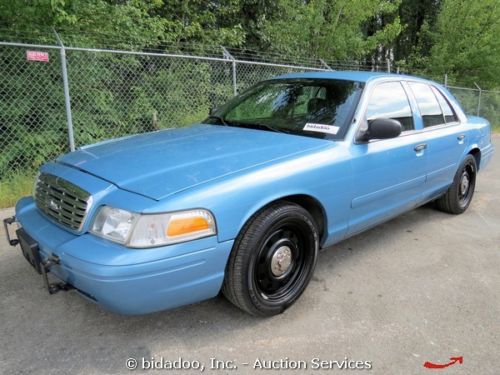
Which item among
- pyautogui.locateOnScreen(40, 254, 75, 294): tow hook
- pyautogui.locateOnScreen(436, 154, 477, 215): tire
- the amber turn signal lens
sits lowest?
pyautogui.locateOnScreen(436, 154, 477, 215): tire

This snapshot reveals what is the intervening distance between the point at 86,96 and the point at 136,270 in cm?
489

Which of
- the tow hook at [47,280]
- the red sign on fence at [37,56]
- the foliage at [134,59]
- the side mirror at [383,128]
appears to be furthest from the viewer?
the foliage at [134,59]

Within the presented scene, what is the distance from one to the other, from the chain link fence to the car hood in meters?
2.95

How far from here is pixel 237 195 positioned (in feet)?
7.93

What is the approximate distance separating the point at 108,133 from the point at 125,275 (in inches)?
196

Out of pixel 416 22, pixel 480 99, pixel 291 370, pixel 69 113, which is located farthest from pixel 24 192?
pixel 416 22

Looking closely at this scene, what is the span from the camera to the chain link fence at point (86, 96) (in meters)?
5.58

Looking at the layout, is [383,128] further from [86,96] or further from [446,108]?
[86,96]

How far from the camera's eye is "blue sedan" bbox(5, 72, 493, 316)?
7.26ft

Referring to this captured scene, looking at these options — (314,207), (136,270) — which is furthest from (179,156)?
(314,207)

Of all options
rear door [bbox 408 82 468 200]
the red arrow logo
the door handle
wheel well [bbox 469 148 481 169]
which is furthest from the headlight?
wheel well [bbox 469 148 481 169]

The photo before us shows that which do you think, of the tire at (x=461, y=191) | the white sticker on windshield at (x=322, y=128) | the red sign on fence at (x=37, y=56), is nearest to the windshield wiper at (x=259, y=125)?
the white sticker on windshield at (x=322, y=128)

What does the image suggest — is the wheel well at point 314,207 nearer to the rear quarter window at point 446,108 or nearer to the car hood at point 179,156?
the car hood at point 179,156

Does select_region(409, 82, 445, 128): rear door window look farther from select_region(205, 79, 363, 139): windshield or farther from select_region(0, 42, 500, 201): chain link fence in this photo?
select_region(0, 42, 500, 201): chain link fence
